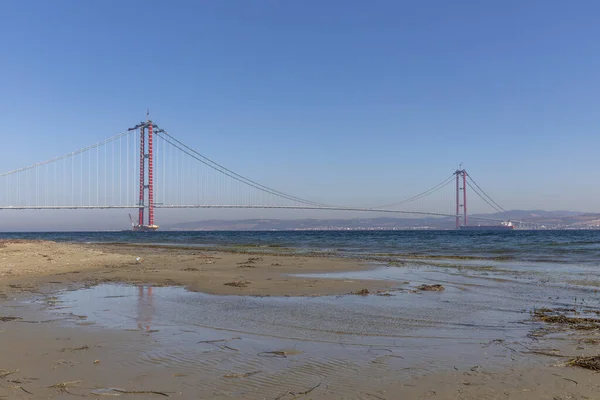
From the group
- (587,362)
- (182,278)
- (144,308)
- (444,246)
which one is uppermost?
(587,362)

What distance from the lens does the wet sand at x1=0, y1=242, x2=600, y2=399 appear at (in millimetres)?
3553

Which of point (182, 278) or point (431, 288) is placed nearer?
point (431, 288)

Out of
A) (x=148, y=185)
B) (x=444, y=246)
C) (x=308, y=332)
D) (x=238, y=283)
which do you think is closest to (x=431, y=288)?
(x=238, y=283)

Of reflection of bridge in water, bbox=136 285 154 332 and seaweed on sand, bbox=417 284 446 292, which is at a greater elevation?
reflection of bridge in water, bbox=136 285 154 332

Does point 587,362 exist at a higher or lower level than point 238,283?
higher

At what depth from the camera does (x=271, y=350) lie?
464cm

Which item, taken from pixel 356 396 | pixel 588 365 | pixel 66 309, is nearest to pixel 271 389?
pixel 356 396

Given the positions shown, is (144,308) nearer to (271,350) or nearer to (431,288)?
(271,350)

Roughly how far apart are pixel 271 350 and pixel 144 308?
10.2ft

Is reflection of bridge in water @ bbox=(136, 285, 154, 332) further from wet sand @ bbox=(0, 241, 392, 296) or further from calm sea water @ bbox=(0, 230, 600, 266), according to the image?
calm sea water @ bbox=(0, 230, 600, 266)

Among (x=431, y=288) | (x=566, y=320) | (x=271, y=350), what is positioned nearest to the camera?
(x=271, y=350)

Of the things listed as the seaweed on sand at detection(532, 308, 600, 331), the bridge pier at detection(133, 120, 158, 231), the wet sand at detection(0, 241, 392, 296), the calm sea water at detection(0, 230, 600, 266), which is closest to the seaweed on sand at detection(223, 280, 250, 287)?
the wet sand at detection(0, 241, 392, 296)

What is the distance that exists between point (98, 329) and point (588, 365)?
4898 mm

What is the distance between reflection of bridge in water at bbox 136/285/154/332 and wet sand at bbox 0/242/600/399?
34 millimetres
